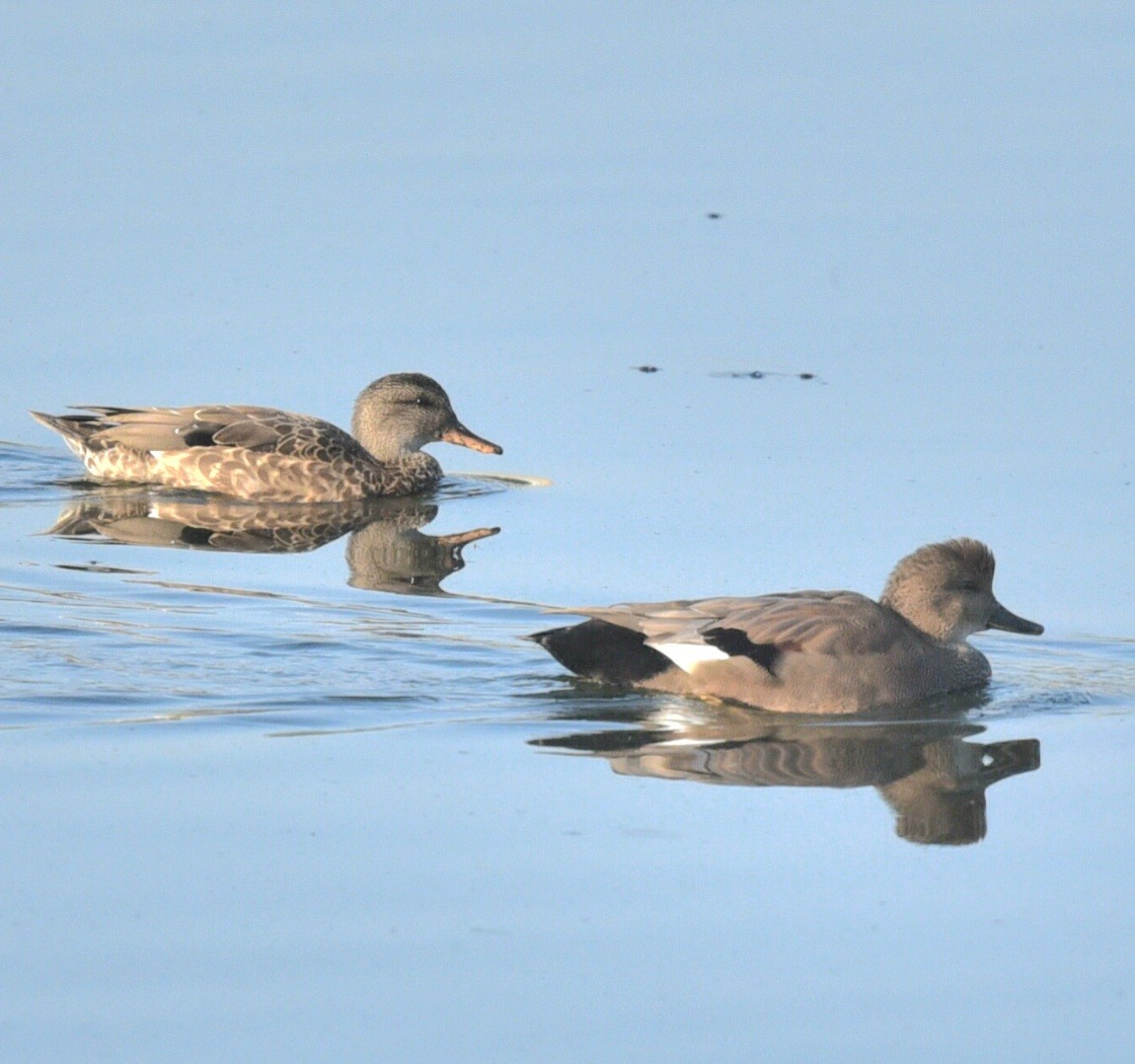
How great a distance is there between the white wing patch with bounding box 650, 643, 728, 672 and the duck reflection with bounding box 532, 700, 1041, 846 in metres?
0.19

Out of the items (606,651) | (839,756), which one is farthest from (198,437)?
(839,756)

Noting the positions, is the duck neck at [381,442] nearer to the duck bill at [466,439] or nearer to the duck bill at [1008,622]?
the duck bill at [466,439]

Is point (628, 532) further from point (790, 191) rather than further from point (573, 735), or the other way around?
point (790, 191)

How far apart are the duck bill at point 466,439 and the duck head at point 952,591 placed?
13.2 ft

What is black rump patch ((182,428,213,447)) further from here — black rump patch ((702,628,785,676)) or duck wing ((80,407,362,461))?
black rump patch ((702,628,785,676))

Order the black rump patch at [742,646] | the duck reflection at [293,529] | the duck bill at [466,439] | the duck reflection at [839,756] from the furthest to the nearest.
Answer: the duck bill at [466,439] → the duck reflection at [293,529] → the black rump patch at [742,646] → the duck reflection at [839,756]

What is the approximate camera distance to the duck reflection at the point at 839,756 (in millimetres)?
8781

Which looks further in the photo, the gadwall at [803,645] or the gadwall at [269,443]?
the gadwall at [269,443]

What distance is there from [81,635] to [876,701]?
3.42 metres

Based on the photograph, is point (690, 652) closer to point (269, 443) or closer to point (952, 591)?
point (952, 591)

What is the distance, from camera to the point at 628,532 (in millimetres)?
12328

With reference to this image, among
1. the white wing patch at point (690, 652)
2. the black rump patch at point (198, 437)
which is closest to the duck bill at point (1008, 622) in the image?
the white wing patch at point (690, 652)

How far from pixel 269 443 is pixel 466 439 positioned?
1133 millimetres

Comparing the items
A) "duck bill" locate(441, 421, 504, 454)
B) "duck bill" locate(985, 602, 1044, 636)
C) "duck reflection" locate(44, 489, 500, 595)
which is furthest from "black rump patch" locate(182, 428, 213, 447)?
"duck bill" locate(985, 602, 1044, 636)
